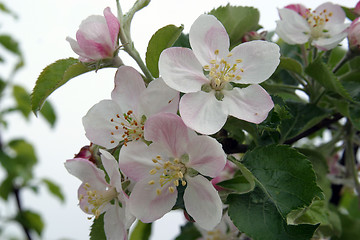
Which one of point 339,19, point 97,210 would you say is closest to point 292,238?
point 97,210

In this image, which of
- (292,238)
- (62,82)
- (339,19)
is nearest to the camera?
(292,238)

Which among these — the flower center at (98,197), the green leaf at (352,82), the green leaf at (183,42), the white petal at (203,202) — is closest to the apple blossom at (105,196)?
the flower center at (98,197)

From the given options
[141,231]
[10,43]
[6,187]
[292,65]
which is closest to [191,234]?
[141,231]

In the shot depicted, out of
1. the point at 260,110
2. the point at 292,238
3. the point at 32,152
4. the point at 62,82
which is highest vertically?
the point at 62,82

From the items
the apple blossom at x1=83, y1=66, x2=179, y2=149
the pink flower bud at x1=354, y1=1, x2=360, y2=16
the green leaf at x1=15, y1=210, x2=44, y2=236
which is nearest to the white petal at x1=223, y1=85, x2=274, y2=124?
the apple blossom at x1=83, y1=66, x2=179, y2=149

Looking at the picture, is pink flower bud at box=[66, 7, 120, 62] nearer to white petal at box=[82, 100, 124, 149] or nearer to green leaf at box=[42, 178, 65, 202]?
white petal at box=[82, 100, 124, 149]

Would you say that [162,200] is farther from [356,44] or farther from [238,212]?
[356,44]
